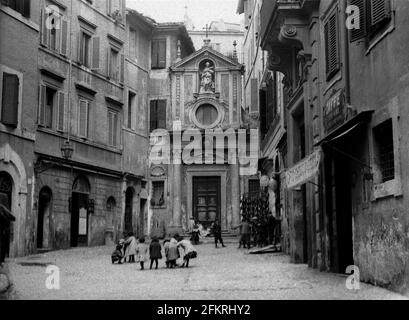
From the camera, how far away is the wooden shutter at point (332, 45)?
12930mm

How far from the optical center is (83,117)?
25.8 m

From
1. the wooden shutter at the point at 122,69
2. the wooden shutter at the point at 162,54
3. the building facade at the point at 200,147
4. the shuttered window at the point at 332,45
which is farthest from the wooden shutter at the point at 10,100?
the wooden shutter at the point at 162,54

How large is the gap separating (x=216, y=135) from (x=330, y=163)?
21.0m

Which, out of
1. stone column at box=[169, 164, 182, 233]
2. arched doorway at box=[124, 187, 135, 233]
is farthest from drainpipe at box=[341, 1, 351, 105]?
stone column at box=[169, 164, 182, 233]

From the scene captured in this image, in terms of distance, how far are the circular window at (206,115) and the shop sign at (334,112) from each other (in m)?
21.4

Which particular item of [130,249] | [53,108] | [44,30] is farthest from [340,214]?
[44,30]

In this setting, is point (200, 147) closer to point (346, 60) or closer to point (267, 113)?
point (267, 113)

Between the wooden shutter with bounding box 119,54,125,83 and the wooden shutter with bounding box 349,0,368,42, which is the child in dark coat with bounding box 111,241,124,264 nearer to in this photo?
the wooden shutter with bounding box 349,0,368,42

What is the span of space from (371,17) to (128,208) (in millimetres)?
21447

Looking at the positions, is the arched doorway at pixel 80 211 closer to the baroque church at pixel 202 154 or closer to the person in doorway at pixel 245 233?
the person in doorway at pixel 245 233

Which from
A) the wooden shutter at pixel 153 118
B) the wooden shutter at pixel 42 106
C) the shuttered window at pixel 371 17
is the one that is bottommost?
the shuttered window at pixel 371 17

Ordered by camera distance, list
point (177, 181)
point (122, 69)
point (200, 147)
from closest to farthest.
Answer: point (122, 69) < point (177, 181) < point (200, 147)
